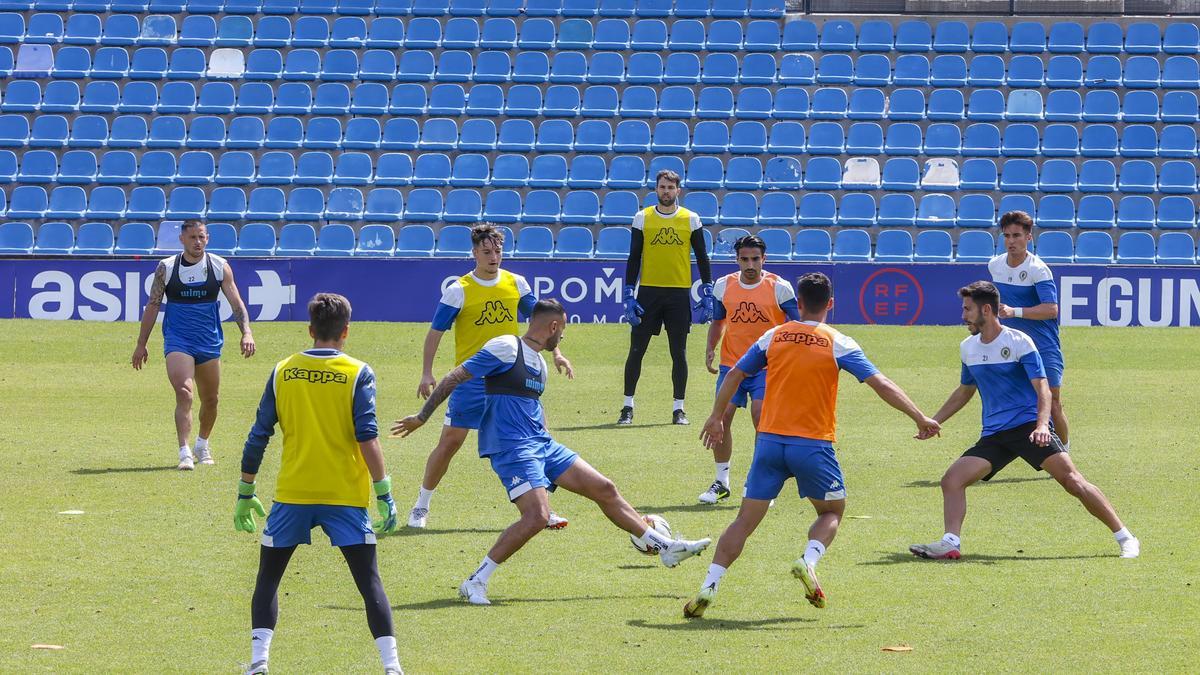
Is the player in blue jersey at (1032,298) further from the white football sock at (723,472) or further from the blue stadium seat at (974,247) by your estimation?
the blue stadium seat at (974,247)

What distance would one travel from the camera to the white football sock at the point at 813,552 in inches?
320

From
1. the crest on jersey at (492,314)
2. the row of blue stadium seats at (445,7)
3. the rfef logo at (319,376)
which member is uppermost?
the row of blue stadium seats at (445,7)

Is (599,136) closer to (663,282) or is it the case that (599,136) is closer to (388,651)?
(663,282)

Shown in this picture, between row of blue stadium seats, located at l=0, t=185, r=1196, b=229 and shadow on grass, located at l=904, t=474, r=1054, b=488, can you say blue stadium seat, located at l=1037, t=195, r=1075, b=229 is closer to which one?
row of blue stadium seats, located at l=0, t=185, r=1196, b=229

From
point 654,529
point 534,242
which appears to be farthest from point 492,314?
point 534,242

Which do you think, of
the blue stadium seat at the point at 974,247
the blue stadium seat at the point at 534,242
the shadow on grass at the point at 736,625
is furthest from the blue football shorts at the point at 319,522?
the blue stadium seat at the point at 974,247

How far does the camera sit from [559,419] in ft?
54.1

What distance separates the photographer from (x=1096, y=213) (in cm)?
2753

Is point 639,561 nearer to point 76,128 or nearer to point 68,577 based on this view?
point 68,577

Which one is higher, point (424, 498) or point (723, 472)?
point (723, 472)

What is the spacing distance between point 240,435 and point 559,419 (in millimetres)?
3323

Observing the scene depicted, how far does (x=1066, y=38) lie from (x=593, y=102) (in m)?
9.36

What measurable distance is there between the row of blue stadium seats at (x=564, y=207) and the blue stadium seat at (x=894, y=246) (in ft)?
1.54

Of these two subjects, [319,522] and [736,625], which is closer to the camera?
[319,522]
